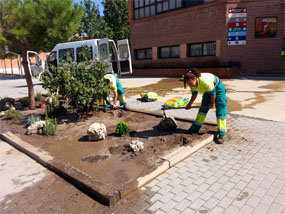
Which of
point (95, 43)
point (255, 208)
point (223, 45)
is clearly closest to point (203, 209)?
point (255, 208)

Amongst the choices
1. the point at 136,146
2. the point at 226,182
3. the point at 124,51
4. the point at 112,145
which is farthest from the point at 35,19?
the point at 226,182

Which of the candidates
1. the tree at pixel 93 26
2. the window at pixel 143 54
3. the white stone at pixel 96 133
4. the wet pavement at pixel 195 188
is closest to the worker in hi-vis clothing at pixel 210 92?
the wet pavement at pixel 195 188

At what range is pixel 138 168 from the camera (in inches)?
136

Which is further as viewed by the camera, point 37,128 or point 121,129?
A: point 37,128

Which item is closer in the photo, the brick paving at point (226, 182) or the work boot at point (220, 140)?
the brick paving at point (226, 182)

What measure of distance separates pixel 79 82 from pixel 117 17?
22.3 m

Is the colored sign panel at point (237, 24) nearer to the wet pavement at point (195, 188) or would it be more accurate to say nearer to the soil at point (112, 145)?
the soil at point (112, 145)

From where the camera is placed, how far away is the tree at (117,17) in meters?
25.5

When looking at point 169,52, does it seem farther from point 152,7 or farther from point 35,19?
point 35,19

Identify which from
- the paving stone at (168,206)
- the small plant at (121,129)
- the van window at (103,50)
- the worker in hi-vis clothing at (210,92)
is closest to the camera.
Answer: the paving stone at (168,206)

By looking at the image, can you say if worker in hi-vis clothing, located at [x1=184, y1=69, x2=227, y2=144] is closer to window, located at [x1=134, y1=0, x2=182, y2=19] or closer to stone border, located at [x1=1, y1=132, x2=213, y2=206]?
stone border, located at [x1=1, y1=132, x2=213, y2=206]

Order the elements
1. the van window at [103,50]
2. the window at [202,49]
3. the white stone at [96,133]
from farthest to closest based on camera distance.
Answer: the window at [202,49] → the van window at [103,50] → the white stone at [96,133]

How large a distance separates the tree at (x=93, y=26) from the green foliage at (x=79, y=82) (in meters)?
19.5

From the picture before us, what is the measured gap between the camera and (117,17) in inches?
1014
